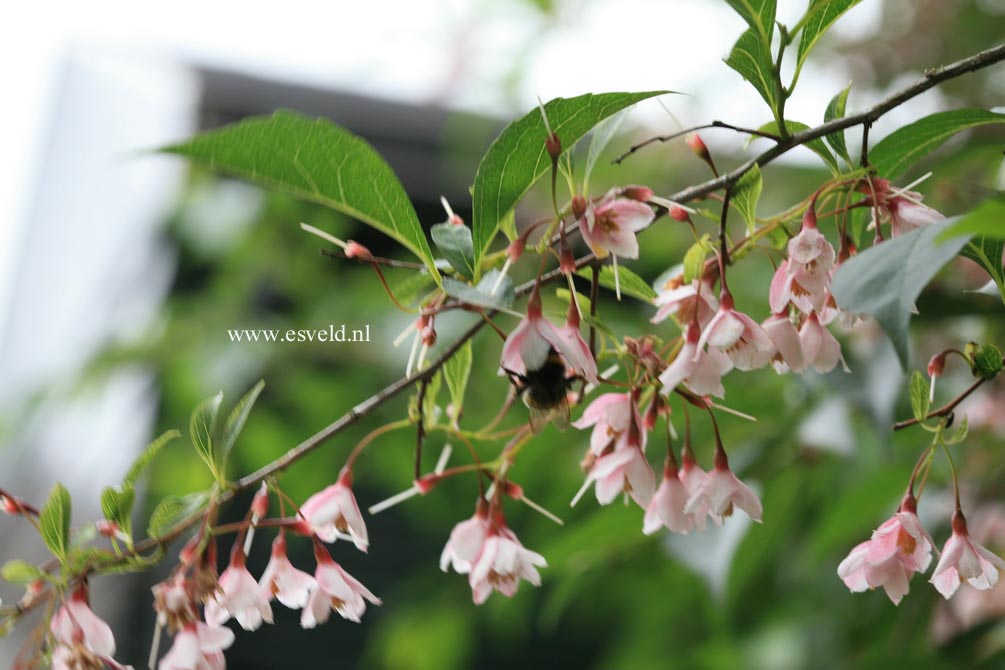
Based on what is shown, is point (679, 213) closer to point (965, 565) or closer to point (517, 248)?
point (517, 248)

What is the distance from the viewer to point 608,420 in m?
0.52

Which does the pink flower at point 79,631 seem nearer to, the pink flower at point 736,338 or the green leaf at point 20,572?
the green leaf at point 20,572

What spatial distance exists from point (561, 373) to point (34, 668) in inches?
12.7

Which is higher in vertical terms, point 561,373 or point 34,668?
point 561,373

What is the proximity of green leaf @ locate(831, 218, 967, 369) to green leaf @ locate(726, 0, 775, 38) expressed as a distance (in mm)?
130

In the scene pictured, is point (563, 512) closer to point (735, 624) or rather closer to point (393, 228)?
point (735, 624)

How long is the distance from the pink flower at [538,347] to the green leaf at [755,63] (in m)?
0.14

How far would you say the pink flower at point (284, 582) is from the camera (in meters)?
0.54

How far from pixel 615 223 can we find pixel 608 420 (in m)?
0.12

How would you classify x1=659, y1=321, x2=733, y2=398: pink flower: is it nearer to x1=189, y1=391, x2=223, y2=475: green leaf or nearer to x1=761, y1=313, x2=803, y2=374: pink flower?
x1=761, y1=313, x2=803, y2=374: pink flower

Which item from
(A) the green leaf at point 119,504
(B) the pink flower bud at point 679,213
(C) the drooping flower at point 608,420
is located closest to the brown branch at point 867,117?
(B) the pink flower bud at point 679,213

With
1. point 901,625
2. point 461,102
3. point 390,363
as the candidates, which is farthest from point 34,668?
point 461,102

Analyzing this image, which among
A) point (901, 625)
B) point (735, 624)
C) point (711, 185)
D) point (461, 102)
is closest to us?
point (711, 185)

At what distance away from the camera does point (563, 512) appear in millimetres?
1345
